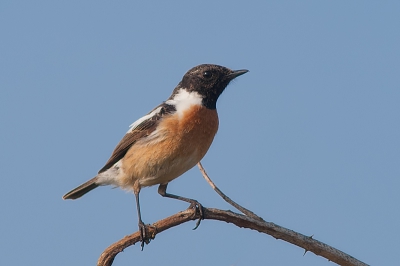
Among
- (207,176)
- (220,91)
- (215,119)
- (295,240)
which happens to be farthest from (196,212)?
(220,91)

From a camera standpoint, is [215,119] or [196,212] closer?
[196,212]

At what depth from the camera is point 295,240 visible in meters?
5.26

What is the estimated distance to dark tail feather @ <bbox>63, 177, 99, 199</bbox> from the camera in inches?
345

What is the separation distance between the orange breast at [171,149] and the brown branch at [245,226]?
4.47 feet

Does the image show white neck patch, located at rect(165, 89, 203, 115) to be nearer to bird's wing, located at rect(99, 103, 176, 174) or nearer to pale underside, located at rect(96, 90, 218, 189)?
pale underside, located at rect(96, 90, 218, 189)

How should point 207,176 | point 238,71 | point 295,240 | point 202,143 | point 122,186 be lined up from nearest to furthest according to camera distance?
point 295,240 → point 207,176 → point 202,143 → point 122,186 → point 238,71

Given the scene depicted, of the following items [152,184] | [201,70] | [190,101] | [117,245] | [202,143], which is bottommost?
[117,245]

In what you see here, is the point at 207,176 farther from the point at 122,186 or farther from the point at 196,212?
the point at 122,186

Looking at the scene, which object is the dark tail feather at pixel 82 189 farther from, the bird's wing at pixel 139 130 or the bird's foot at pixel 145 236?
the bird's foot at pixel 145 236

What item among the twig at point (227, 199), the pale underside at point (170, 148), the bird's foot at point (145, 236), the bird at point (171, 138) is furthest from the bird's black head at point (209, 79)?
the bird's foot at point (145, 236)

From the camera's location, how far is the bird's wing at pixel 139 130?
7996 mm

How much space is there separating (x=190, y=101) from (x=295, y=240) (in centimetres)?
346

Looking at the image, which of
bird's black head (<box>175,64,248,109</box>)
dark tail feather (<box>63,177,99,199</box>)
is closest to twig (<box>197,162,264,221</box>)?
bird's black head (<box>175,64,248,109</box>)

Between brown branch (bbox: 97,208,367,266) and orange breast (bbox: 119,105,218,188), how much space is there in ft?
4.47
